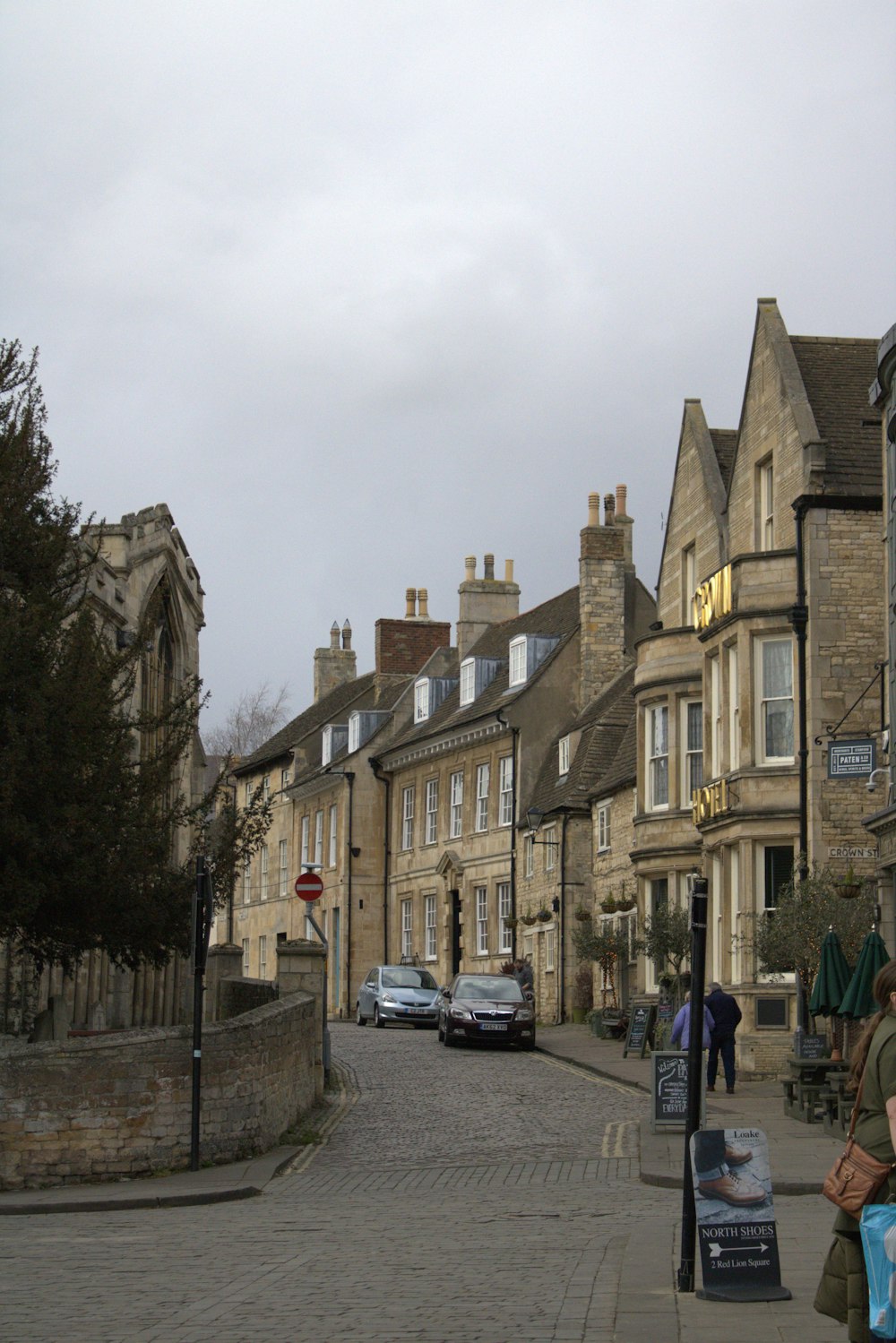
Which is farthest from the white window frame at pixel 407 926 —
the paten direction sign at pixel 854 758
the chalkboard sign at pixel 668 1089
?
the chalkboard sign at pixel 668 1089

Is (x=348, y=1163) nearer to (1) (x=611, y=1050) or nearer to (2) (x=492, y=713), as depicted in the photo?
(1) (x=611, y=1050)

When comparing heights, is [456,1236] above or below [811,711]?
below

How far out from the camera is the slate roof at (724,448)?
3522 centimetres

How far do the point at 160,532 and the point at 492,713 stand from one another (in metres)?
13.5

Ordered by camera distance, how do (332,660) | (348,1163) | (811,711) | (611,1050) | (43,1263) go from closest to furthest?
(43,1263) < (348,1163) < (811,711) < (611,1050) < (332,660)

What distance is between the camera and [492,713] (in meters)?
47.5

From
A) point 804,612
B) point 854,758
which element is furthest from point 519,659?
point 854,758

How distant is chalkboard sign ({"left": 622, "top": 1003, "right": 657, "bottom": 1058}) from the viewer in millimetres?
28984

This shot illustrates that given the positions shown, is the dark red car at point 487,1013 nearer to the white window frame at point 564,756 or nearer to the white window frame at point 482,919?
the white window frame at point 564,756

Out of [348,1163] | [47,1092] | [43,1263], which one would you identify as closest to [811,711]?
[348,1163]

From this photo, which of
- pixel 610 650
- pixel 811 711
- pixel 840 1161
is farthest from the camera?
pixel 610 650

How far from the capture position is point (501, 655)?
175ft

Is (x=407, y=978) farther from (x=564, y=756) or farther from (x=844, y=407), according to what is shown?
(x=844, y=407)

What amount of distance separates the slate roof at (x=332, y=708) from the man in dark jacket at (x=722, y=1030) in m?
36.7
